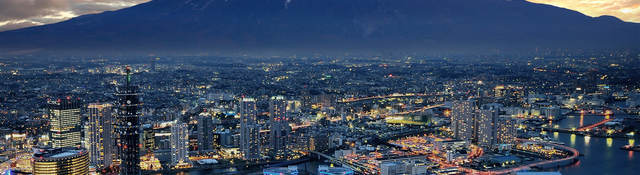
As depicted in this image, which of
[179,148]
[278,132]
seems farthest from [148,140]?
[278,132]

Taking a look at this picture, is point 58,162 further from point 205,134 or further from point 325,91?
point 325,91

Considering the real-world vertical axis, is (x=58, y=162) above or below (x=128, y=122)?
below

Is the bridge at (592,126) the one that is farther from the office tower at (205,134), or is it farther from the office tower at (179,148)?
the office tower at (179,148)

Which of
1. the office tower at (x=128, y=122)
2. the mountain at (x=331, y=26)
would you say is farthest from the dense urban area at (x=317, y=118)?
the mountain at (x=331, y=26)

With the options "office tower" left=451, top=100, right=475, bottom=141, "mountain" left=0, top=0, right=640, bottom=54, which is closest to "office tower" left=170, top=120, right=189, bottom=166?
"office tower" left=451, top=100, right=475, bottom=141

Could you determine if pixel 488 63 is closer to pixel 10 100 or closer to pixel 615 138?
pixel 615 138
